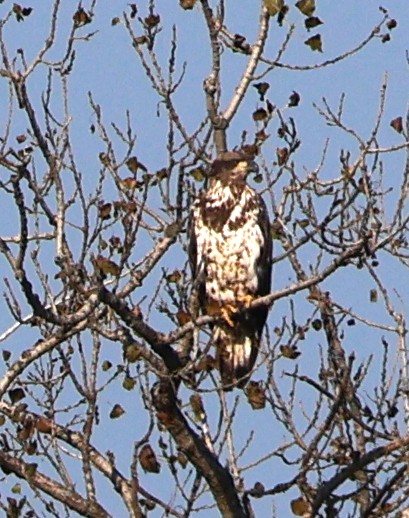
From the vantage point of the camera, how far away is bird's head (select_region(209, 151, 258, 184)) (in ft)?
25.2

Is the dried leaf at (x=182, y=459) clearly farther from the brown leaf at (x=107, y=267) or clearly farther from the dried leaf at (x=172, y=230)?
the brown leaf at (x=107, y=267)

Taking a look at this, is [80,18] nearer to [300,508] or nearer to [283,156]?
[283,156]

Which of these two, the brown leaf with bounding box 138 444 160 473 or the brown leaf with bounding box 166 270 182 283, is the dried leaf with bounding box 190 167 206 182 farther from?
the brown leaf with bounding box 138 444 160 473

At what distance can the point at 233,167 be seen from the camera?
789 cm

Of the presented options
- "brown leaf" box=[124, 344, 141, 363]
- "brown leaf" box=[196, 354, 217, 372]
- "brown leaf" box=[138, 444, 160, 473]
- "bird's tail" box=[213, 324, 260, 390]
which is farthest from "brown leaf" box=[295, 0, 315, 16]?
"bird's tail" box=[213, 324, 260, 390]

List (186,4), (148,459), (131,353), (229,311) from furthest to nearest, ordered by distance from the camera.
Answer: (229,311) < (186,4) < (148,459) < (131,353)

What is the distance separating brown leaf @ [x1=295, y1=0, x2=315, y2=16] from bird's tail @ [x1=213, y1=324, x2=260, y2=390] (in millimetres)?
2277

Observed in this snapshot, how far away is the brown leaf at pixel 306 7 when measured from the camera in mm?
6578

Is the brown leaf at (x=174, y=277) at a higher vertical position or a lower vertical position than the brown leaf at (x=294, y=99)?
lower

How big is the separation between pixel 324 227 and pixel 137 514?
152cm

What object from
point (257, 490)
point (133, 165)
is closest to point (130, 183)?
point (133, 165)

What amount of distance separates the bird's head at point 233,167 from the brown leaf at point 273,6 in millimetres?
1083

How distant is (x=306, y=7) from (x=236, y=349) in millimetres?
2476

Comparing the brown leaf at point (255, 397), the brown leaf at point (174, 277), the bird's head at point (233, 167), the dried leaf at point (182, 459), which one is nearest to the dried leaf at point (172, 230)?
the brown leaf at point (174, 277)
